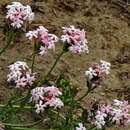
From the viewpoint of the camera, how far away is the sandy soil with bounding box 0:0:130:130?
3.91 m

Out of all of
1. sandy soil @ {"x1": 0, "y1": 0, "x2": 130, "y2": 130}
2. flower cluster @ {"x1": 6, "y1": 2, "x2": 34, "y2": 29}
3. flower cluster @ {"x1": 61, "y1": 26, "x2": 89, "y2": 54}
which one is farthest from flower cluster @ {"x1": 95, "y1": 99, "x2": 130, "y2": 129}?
sandy soil @ {"x1": 0, "y1": 0, "x2": 130, "y2": 130}

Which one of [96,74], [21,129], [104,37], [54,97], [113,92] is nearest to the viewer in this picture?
[54,97]

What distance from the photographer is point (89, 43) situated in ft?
14.0

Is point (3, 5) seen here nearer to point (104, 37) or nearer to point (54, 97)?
point (104, 37)

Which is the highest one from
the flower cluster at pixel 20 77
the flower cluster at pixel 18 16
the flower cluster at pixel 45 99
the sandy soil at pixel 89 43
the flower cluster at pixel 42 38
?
the flower cluster at pixel 18 16

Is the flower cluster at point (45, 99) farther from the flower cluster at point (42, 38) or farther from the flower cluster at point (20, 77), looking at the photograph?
the flower cluster at point (42, 38)

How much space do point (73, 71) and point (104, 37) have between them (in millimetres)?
503

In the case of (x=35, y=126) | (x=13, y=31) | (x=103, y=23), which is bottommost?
(x=35, y=126)

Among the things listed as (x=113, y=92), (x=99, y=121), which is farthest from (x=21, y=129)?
(x=113, y=92)

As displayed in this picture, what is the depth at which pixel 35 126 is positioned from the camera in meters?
3.47

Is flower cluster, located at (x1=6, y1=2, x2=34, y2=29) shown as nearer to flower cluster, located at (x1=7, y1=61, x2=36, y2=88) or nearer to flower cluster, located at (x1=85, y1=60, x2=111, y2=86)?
flower cluster, located at (x1=7, y1=61, x2=36, y2=88)

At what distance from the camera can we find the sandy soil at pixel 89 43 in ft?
12.8

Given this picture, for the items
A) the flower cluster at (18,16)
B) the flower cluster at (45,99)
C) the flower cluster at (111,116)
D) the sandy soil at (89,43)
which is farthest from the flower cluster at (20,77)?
the sandy soil at (89,43)

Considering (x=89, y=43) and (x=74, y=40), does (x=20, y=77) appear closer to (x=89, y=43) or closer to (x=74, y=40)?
(x=74, y=40)
